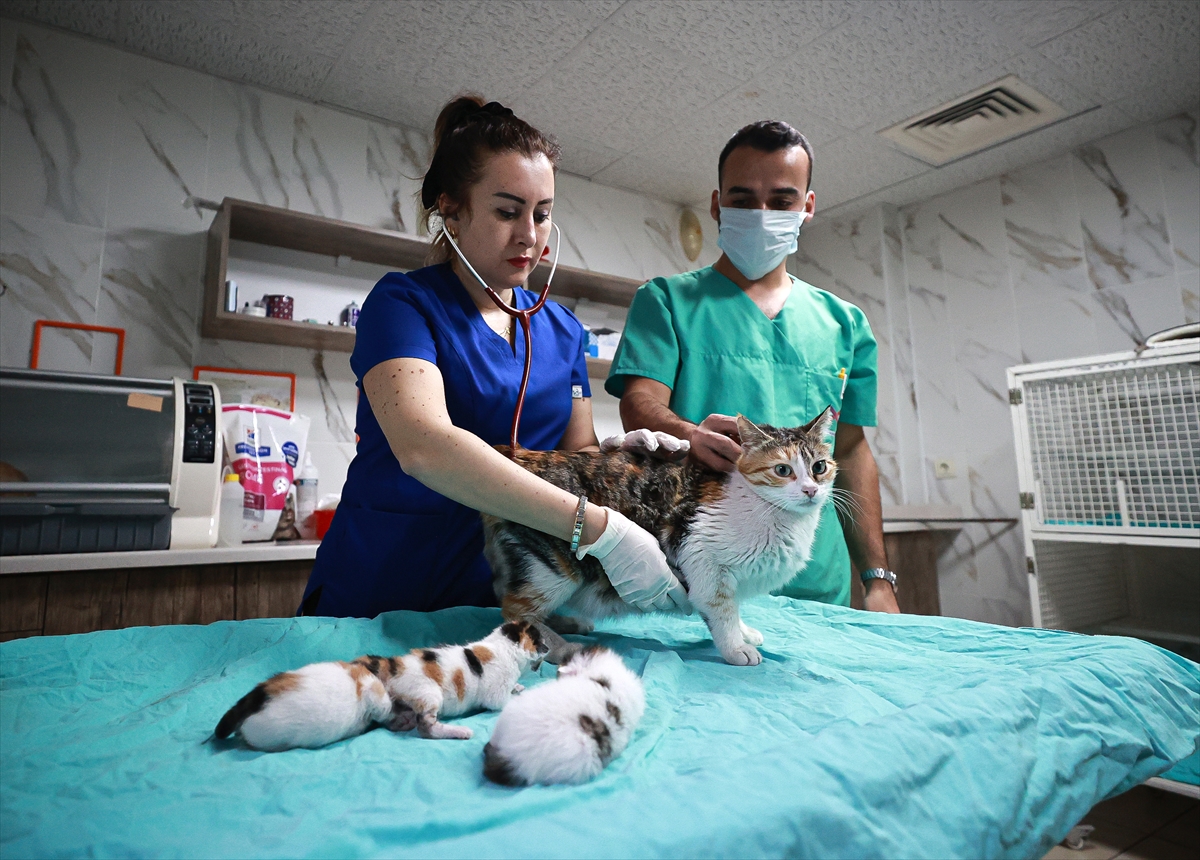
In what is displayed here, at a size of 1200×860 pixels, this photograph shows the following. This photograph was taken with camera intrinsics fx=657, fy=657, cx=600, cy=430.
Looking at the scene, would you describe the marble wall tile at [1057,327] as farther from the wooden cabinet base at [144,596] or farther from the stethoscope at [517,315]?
the wooden cabinet base at [144,596]

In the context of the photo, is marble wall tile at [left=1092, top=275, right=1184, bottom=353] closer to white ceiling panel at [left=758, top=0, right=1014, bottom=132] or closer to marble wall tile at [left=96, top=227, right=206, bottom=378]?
white ceiling panel at [left=758, top=0, right=1014, bottom=132]

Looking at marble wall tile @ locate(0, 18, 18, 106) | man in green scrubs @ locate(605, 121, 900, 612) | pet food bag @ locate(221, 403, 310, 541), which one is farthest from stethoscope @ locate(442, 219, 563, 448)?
marble wall tile @ locate(0, 18, 18, 106)

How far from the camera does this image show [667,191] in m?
3.96

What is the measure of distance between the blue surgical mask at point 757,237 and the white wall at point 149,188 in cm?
149

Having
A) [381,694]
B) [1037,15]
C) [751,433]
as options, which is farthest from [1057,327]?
[381,694]

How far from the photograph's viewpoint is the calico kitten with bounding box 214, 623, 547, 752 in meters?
0.59

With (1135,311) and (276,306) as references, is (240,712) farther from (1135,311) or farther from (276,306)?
(1135,311)

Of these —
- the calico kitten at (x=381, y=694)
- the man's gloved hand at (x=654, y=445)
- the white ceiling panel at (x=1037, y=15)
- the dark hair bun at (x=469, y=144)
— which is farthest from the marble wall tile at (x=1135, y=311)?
the calico kitten at (x=381, y=694)

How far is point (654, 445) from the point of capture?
3.76 feet

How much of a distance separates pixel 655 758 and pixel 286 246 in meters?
2.84

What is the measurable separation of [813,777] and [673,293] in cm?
131

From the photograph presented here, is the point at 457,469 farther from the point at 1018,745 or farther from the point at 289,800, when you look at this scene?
the point at 1018,745

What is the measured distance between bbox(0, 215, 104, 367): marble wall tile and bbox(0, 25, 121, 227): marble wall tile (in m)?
0.06

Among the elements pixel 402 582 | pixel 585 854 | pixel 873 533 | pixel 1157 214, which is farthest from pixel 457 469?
pixel 1157 214
